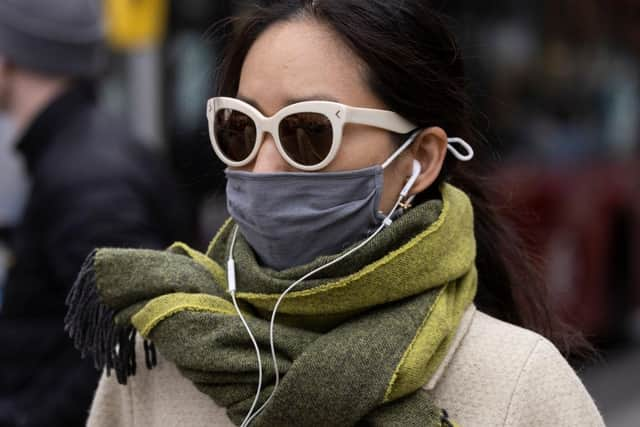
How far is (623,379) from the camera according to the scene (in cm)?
791

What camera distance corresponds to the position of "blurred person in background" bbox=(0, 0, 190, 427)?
286 cm

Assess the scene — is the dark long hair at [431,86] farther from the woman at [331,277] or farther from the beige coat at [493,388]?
the beige coat at [493,388]

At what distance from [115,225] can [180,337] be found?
1.07m

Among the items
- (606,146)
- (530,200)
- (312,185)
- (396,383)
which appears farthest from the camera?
(606,146)

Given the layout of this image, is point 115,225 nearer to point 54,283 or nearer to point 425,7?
point 54,283

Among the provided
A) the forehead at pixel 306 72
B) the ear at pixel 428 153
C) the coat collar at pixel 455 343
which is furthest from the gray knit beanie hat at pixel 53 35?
the coat collar at pixel 455 343

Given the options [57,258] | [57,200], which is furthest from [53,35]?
[57,258]

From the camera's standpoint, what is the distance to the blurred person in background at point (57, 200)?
2.86 meters

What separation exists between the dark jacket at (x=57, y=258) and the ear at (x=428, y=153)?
1134 mm

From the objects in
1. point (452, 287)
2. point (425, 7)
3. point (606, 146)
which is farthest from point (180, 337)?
point (606, 146)

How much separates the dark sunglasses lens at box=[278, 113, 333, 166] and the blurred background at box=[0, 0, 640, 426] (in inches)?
118

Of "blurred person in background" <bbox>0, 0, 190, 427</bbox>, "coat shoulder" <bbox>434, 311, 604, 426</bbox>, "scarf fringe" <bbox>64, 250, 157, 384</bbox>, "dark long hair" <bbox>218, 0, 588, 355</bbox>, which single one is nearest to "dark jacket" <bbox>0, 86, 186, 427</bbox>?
"blurred person in background" <bbox>0, 0, 190, 427</bbox>

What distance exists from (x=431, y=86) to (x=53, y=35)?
1.73m

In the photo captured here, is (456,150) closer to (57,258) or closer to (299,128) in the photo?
(299,128)
